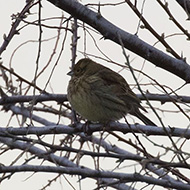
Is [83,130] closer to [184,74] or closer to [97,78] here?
[184,74]

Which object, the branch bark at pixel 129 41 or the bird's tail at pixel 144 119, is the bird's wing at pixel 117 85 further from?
the branch bark at pixel 129 41

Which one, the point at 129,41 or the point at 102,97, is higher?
the point at 102,97

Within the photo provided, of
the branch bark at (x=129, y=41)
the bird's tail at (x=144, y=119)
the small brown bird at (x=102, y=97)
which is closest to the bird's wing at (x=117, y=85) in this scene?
the small brown bird at (x=102, y=97)

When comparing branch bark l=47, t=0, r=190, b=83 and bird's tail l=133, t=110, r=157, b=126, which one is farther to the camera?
bird's tail l=133, t=110, r=157, b=126

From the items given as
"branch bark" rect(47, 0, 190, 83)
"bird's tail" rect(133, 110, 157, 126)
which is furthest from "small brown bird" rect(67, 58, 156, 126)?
"branch bark" rect(47, 0, 190, 83)

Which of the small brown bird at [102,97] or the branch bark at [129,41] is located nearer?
the branch bark at [129,41]

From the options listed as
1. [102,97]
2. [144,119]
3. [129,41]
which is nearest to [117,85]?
[102,97]

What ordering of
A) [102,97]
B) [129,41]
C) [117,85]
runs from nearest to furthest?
1. [129,41]
2. [102,97]
3. [117,85]

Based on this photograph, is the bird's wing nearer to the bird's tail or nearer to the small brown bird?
the small brown bird

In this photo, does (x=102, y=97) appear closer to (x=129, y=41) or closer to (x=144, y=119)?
(x=144, y=119)

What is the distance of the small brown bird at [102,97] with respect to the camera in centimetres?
615

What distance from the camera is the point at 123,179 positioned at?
3.43 m

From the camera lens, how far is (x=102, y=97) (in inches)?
253

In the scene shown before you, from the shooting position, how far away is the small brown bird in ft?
20.2
